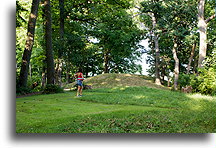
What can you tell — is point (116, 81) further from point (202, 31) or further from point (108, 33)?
point (202, 31)

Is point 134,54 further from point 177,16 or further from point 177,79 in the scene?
point 177,79

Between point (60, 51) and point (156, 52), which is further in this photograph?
point (156, 52)

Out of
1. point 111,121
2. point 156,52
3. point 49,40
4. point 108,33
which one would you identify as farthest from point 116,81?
point 111,121

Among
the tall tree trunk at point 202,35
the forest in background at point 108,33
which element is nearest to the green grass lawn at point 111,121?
the tall tree trunk at point 202,35

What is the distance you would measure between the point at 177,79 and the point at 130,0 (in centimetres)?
720

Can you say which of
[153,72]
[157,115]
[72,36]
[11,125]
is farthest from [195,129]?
[153,72]

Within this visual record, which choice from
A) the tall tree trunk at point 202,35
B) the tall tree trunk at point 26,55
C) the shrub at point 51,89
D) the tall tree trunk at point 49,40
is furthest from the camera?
the tall tree trunk at point 49,40

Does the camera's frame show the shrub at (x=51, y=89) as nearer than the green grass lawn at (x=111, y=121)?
No

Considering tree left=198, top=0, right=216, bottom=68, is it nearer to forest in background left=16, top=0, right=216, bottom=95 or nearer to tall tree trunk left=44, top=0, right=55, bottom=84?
forest in background left=16, top=0, right=216, bottom=95

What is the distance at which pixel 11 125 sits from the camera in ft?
15.9

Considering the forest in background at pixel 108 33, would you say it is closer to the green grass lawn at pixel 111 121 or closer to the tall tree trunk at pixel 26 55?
the tall tree trunk at pixel 26 55

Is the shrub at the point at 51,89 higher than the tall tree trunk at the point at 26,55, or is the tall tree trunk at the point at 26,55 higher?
the tall tree trunk at the point at 26,55

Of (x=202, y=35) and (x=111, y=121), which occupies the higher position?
(x=202, y=35)

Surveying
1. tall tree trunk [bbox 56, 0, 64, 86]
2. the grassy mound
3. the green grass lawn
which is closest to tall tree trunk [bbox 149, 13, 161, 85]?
the grassy mound
